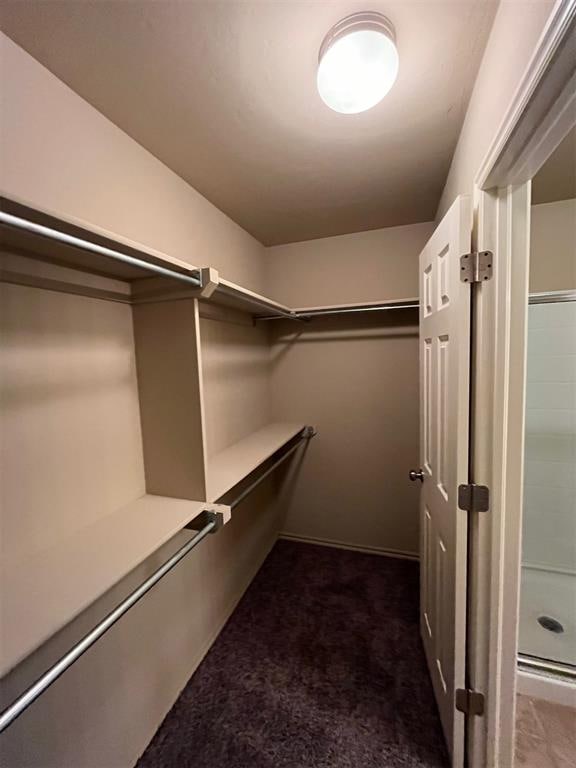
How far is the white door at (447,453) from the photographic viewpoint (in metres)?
1.07

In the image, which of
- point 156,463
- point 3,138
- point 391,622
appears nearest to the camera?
point 3,138

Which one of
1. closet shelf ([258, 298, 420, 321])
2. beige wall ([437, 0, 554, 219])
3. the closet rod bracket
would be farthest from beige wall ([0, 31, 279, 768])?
beige wall ([437, 0, 554, 219])

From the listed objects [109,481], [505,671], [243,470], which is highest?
[109,481]

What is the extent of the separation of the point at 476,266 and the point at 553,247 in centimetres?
134

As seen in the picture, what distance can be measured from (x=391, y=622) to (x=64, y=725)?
1.62m

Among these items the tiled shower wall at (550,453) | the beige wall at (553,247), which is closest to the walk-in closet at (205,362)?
the beige wall at (553,247)

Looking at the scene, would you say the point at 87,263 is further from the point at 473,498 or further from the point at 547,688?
the point at 547,688

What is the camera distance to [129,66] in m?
0.99

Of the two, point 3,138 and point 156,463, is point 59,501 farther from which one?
point 3,138

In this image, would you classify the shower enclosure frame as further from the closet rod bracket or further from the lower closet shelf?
the lower closet shelf

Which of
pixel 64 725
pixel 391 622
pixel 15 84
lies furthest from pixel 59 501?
pixel 391 622

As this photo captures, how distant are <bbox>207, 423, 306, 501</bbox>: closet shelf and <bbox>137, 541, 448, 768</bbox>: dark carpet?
40.4 inches

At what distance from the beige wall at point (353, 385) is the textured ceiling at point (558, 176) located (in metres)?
0.62

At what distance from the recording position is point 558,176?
1603 mm
